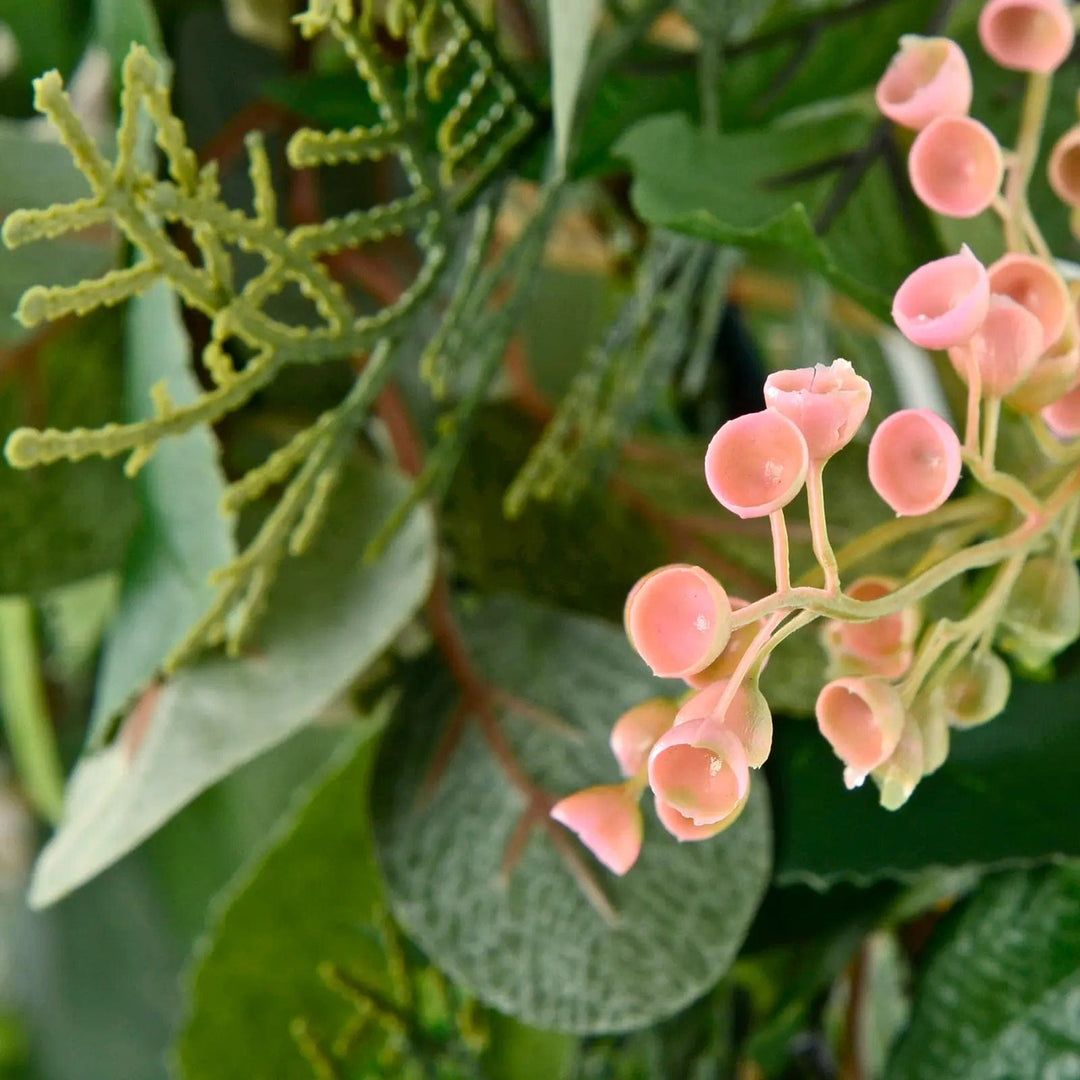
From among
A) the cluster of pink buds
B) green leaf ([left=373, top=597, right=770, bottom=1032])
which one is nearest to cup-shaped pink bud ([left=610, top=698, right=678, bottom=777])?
the cluster of pink buds

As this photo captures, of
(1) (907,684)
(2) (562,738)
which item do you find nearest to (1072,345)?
(1) (907,684)

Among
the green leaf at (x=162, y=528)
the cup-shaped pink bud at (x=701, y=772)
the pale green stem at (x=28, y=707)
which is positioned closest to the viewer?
the cup-shaped pink bud at (x=701, y=772)

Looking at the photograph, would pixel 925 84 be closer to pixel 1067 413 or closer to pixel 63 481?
pixel 1067 413

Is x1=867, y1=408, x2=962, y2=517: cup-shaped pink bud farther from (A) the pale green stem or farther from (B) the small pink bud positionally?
(A) the pale green stem

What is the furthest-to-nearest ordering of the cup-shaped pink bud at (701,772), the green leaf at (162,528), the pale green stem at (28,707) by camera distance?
1. the pale green stem at (28,707)
2. the green leaf at (162,528)
3. the cup-shaped pink bud at (701,772)

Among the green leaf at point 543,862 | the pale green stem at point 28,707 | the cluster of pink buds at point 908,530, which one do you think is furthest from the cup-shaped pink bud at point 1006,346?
the pale green stem at point 28,707

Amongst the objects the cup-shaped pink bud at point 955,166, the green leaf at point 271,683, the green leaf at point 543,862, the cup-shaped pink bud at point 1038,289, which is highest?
the cup-shaped pink bud at point 955,166

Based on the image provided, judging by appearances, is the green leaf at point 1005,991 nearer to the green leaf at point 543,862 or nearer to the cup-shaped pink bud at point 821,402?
the green leaf at point 543,862

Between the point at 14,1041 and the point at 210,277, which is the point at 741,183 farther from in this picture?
the point at 14,1041
